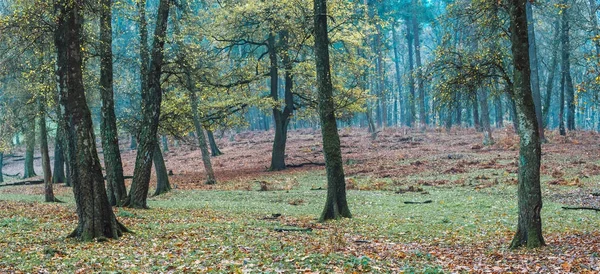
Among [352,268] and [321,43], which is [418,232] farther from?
[321,43]

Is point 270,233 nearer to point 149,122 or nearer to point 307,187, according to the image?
point 149,122

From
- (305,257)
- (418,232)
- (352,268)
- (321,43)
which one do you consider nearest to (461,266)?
(352,268)

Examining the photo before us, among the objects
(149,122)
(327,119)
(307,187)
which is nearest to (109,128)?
(149,122)

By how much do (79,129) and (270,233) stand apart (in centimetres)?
493

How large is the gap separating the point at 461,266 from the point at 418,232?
3834 mm

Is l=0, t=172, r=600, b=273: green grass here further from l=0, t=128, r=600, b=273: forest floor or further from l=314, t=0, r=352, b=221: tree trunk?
l=314, t=0, r=352, b=221: tree trunk

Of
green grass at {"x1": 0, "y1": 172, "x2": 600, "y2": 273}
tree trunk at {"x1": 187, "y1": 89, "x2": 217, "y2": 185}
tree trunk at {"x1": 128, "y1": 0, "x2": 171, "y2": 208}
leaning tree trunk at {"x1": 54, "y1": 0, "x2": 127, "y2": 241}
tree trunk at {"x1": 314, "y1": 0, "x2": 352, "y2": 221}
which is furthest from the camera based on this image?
tree trunk at {"x1": 187, "y1": 89, "x2": 217, "y2": 185}

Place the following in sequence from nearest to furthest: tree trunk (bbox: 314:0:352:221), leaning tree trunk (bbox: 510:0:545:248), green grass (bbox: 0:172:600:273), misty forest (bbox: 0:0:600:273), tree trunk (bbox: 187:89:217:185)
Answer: green grass (bbox: 0:172:600:273)
misty forest (bbox: 0:0:600:273)
leaning tree trunk (bbox: 510:0:545:248)
tree trunk (bbox: 314:0:352:221)
tree trunk (bbox: 187:89:217:185)

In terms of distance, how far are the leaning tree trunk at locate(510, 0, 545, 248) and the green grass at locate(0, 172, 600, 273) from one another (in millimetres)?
895

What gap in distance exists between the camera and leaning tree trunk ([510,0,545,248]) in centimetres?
1002

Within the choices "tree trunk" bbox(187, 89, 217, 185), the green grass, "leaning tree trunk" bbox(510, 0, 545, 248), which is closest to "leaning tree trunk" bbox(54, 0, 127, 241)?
the green grass

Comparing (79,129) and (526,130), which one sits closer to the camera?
(526,130)

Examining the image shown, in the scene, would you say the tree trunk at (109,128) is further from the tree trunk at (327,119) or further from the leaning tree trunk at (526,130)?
the leaning tree trunk at (526,130)

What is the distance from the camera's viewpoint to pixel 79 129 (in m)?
11.2
